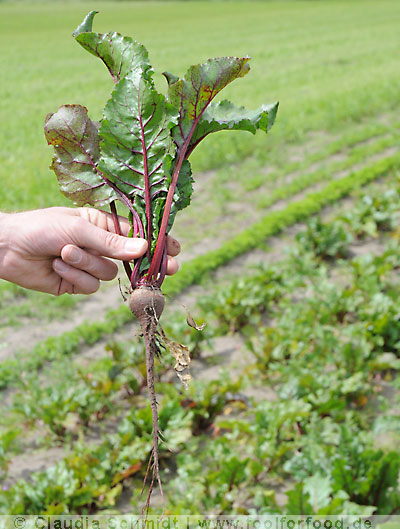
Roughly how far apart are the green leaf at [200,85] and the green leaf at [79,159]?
1.39 ft

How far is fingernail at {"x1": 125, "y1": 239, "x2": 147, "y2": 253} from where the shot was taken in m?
2.32

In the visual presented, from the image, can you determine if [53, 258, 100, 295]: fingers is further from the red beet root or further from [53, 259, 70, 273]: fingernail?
the red beet root

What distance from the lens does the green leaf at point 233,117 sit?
227 centimetres

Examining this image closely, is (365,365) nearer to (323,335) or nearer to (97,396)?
(323,335)

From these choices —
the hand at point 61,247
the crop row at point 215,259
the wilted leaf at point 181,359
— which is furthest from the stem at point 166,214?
the crop row at point 215,259

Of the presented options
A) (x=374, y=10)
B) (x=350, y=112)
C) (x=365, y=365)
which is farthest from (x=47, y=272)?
(x=374, y=10)

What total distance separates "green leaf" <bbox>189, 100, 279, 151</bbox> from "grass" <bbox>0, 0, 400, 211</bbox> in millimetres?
3277

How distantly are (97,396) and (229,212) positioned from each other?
4.06m

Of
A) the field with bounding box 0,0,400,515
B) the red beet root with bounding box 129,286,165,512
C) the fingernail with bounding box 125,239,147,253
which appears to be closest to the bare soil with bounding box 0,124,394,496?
the field with bounding box 0,0,400,515

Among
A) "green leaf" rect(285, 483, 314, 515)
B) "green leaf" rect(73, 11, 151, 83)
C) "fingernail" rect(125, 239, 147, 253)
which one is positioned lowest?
"green leaf" rect(285, 483, 314, 515)

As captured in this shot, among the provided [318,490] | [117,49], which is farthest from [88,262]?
[318,490]

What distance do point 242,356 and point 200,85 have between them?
3.26 metres

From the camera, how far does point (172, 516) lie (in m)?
3.23

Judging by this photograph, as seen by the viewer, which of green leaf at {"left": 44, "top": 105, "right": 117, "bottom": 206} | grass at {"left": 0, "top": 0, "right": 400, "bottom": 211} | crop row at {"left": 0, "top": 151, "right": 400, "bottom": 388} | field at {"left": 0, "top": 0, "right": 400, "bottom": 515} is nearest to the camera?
green leaf at {"left": 44, "top": 105, "right": 117, "bottom": 206}
